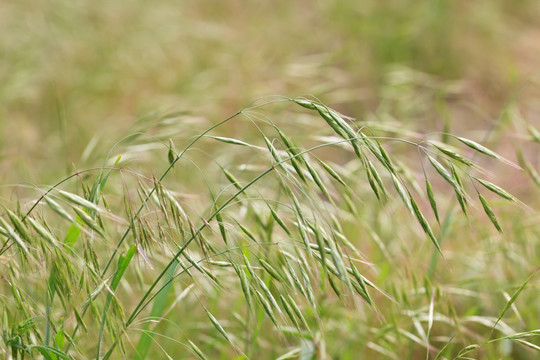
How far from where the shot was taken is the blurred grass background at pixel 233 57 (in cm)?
341

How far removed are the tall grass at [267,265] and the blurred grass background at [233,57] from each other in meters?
1.02

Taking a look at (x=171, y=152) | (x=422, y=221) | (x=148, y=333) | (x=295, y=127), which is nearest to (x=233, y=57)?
(x=295, y=127)

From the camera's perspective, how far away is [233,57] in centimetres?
390

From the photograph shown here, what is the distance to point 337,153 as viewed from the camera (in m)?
3.39

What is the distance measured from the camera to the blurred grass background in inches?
134

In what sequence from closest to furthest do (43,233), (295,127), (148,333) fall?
1. (43,233)
2. (148,333)
3. (295,127)

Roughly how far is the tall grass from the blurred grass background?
3.34 ft

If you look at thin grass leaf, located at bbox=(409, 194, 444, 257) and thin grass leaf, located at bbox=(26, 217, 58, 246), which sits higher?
thin grass leaf, located at bbox=(26, 217, 58, 246)

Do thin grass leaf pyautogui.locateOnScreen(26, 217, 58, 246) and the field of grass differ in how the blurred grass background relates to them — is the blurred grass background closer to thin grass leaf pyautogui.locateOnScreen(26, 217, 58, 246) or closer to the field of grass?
the field of grass

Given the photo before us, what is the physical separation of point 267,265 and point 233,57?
2958mm

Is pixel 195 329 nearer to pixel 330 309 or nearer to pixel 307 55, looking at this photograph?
pixel 330 309

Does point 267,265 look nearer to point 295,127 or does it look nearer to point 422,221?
point 422,221

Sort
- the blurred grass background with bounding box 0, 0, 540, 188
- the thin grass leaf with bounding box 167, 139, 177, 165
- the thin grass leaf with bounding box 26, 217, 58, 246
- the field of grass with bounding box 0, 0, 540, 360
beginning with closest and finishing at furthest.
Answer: the thin grass leaf with bounding box 26, 217, 58, 246
the thin grass leaf with bounding box 167, 139, 177, 165
the field of grass with bounding box 0, 0, 540, 360
the blurred grass background with bounding box 0, 0, 540, 188

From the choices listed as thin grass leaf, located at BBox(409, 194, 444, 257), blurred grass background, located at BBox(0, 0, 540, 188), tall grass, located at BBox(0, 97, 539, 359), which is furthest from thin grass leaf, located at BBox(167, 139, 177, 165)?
blurred grass background, located at BBox(0, 0, 540, 188)
